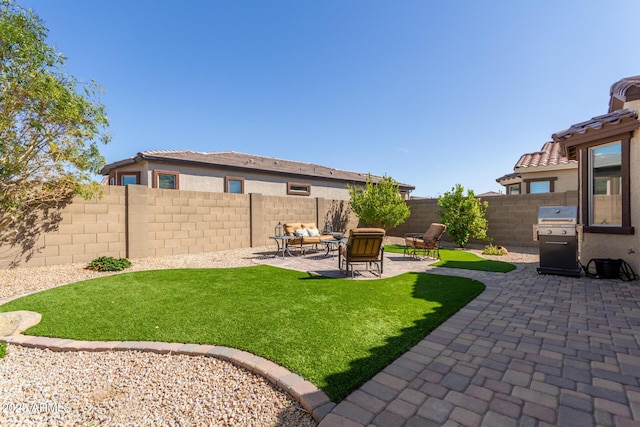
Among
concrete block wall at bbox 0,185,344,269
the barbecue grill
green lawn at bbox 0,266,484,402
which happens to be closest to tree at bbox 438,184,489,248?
the barbecue grill

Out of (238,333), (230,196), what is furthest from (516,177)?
(238,333)

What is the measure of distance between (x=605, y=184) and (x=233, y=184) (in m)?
16.0

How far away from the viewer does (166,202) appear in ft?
31.9

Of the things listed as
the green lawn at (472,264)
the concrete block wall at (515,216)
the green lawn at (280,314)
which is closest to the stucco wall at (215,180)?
the green lawn at (472,264)

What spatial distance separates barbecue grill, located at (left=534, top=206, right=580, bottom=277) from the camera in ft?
21.9

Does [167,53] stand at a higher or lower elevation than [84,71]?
higher

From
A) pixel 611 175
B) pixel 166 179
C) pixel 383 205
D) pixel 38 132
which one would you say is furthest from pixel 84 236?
pixel 611 175

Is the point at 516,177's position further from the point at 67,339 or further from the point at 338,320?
the point at 67,339

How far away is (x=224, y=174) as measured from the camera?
16.8 m

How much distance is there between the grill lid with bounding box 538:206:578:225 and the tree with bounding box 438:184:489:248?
4.84 m

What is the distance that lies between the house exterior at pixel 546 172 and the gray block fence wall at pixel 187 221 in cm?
417

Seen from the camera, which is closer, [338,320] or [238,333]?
[238,333]

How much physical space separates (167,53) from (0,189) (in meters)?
7.49

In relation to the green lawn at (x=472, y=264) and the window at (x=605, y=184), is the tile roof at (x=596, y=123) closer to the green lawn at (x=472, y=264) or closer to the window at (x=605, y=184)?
the window at (x=605, y=184)
